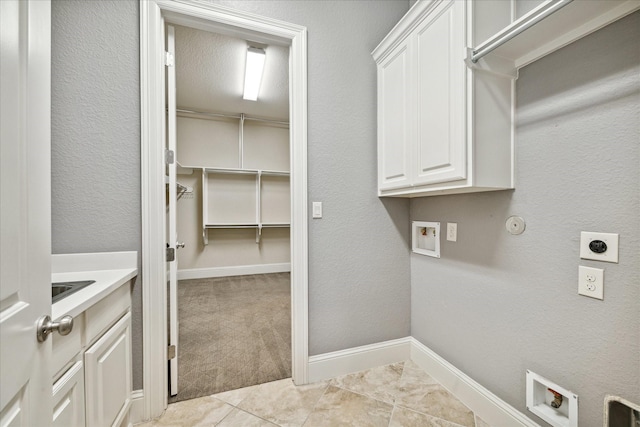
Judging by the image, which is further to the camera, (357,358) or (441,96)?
(357,358)

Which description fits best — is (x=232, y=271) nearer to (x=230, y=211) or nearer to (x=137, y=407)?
(x=230, y=211)

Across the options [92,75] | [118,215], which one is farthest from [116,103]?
[118,215]

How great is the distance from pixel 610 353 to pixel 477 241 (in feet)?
2.20

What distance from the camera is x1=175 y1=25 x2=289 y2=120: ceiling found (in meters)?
2.68

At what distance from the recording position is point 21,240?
22.7 inches

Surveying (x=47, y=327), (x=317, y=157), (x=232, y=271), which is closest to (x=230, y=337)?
(x=317, y=157)

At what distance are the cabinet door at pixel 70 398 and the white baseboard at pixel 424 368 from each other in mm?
1209

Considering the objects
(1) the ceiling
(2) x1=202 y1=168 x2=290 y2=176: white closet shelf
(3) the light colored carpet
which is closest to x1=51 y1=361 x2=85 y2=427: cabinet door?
(3) the light colored carpet

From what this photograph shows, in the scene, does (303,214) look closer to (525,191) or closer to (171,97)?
(171,97)

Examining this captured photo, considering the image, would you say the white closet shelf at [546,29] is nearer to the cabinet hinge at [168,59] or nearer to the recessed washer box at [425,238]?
the recessed washer box at [425,238]

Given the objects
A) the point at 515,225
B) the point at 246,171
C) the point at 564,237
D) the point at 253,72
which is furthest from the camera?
the point at 246,171

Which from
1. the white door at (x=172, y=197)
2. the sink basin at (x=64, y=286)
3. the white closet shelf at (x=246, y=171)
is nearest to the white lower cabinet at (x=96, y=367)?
the sink basin at (x=64, y=286)

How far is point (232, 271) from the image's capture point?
187 inches

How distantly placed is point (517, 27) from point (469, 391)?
6.02 feet
